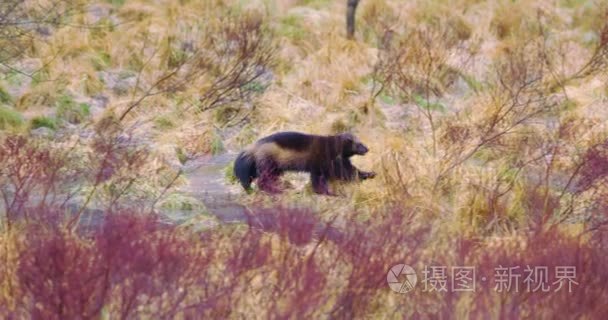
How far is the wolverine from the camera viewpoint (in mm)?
9695

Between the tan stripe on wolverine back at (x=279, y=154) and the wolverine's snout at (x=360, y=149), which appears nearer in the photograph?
the tan stripe on wolverine back at (x=279, y=154)

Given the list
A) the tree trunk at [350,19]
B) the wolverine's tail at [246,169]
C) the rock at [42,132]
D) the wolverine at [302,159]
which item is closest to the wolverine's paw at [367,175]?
the wolverine at [302,159]

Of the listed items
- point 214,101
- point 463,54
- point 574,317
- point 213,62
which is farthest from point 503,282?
point 463,54

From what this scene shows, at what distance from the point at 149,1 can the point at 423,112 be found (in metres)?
7.23

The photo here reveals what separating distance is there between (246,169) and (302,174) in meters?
0.92

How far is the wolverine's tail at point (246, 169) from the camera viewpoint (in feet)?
32.0

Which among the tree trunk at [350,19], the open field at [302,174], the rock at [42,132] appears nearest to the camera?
the open field at [302,174]

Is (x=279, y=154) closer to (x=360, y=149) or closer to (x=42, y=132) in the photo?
(x=360, y=149)

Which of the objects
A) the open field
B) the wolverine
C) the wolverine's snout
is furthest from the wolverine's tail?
the wolverine's snout

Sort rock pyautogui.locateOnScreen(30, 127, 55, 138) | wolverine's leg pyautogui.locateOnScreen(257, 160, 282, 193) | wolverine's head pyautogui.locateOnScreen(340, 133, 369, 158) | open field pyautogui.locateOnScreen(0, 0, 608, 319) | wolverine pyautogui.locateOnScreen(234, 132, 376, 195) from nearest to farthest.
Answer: open field pyautogui.locateOnScreen(0, 0, 608, 319) < wolverine's leg pyautogui.locateOnScreen(257, 160, 282, 193) < wolverine pyautogui.locateOnScreen(234, 132, 376, 195) < wolverine's head pyautogui.locateOnScreen(340, 133, 369, 158) < rock pyautogui.locateOnScreen(30, 127, 55, 138)

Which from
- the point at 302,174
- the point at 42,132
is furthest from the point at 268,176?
the point at 42,132

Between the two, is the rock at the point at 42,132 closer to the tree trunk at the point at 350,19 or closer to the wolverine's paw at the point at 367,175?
the wolverine's paw at the point at 367,175

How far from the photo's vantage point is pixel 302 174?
1059 cm

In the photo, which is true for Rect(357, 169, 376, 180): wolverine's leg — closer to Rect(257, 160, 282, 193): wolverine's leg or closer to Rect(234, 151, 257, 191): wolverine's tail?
Rect(257, 160, 282, 193): wolverine's leg
